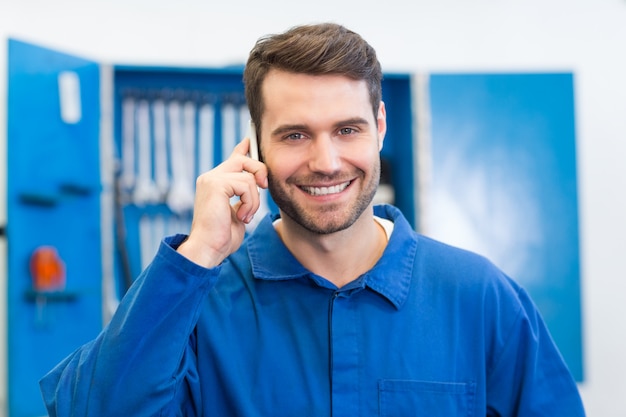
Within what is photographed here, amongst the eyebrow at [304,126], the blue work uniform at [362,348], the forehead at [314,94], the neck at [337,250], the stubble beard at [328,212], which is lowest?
the blue work uniform at [362,348]

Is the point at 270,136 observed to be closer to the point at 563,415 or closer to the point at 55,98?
the point at 563,415

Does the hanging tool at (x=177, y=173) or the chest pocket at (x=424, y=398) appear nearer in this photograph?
the chest pocket at (x=424, y=398)

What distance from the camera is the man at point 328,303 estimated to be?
4.63 feet

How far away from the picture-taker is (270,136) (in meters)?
1.54

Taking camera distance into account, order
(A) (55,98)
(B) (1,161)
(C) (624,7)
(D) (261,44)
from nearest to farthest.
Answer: (D) (261,44) → (A) (55,98) → (B) (1,161) → (C) (624,7)

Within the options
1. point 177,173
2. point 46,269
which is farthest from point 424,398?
point 177,173

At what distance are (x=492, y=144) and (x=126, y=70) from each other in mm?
1698

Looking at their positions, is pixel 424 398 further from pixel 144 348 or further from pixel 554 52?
pixel 554 52

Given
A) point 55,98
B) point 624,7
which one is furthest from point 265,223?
point 624,7

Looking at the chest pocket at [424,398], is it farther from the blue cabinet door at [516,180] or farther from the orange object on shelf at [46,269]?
the blue cabinet door at [516,180]

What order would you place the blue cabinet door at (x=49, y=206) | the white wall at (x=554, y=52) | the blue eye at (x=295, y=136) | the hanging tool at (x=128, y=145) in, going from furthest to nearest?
the white wall at (x=554, y=52) → the hanging tool at (x=128, y=145) → the blue cabinet door at (x=49, y=206) → the blue eye at (x=295, y=136)

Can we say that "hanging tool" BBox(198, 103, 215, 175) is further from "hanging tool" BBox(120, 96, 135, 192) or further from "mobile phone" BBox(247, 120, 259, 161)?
"mobile phone" BBox(247, 120, 259, 161)

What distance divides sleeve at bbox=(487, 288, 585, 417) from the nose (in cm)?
49

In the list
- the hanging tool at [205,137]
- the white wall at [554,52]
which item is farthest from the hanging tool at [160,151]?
the white wall at [554,52]
